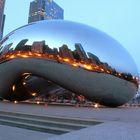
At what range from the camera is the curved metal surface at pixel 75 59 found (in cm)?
1238

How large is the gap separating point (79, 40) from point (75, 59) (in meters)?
0.88

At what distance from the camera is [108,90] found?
12641mm

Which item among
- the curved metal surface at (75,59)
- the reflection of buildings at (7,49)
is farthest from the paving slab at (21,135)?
the reflection of buildings at (7,49)

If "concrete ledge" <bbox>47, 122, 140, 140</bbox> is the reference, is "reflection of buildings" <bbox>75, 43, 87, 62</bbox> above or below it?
above

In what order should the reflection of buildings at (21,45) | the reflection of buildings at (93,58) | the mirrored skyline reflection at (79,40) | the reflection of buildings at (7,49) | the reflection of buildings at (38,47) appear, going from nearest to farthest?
the reflection of buildings at (93,58) < the mirrored skyline reflection at (79,40) < the reflection of buildings at (38,47) < the reflection of buildings at (21,45) < the reflection of buildings at (7,49)

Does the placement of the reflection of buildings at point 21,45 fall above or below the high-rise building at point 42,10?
below

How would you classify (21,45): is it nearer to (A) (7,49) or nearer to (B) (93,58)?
(A) (7,49)

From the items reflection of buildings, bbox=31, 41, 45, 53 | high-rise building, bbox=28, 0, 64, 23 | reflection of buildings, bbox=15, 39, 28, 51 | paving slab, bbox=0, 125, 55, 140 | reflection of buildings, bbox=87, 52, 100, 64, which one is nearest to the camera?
paving slab, bbox=0, 125, 55, 140

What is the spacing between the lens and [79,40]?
12.6 metres

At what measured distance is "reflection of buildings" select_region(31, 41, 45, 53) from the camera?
1289 cm

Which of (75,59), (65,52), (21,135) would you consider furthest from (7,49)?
(21,135)

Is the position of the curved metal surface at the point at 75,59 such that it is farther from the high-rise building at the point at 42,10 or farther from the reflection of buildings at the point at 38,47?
the high-rise building at the point at 42,10

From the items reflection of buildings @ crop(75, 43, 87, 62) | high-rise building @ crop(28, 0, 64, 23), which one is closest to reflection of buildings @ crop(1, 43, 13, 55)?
reflection of buildings @ crop(75, 43, 87, 62)

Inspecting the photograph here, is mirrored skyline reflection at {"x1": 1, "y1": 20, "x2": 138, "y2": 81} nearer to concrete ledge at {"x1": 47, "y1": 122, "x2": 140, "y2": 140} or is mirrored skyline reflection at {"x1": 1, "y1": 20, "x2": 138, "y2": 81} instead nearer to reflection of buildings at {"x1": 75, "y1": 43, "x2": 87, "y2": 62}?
reflection of buildings at {"x1": 75, "y1": 43, "x2": 87, "y2": 62}
